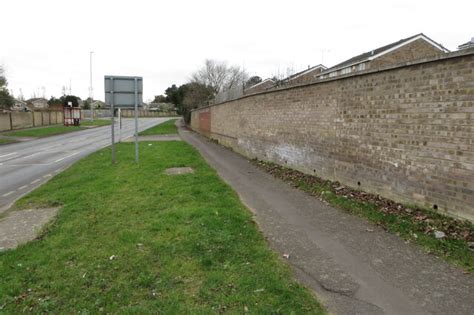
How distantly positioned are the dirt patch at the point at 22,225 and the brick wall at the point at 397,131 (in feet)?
20.4

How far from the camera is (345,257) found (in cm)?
422

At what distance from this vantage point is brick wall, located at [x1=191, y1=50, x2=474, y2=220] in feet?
16.5

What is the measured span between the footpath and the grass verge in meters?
0.20

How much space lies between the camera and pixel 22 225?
19.0 ft

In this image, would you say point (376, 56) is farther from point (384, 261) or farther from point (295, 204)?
point (384, 261)

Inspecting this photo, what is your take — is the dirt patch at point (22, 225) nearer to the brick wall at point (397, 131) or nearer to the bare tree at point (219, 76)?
the brick wall at point (397, 131)

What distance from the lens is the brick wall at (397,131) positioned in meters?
5.04

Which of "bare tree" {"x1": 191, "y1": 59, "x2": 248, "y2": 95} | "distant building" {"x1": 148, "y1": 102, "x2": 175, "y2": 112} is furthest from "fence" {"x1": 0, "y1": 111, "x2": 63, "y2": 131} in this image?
"distant building" {"x1": 148, "y1": 102, "x2": 175, "y2": 112}

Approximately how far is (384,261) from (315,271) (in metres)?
0.91

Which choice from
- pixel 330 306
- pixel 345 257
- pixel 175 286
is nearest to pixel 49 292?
pixel 175 286

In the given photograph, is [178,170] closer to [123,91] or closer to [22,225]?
[123,91]

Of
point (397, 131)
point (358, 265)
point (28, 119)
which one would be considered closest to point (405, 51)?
point (397, 131)

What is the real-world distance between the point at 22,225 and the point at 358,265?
544 cm

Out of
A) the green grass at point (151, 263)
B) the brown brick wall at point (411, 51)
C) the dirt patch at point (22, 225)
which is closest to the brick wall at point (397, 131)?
the green grass at point (151, 263)
